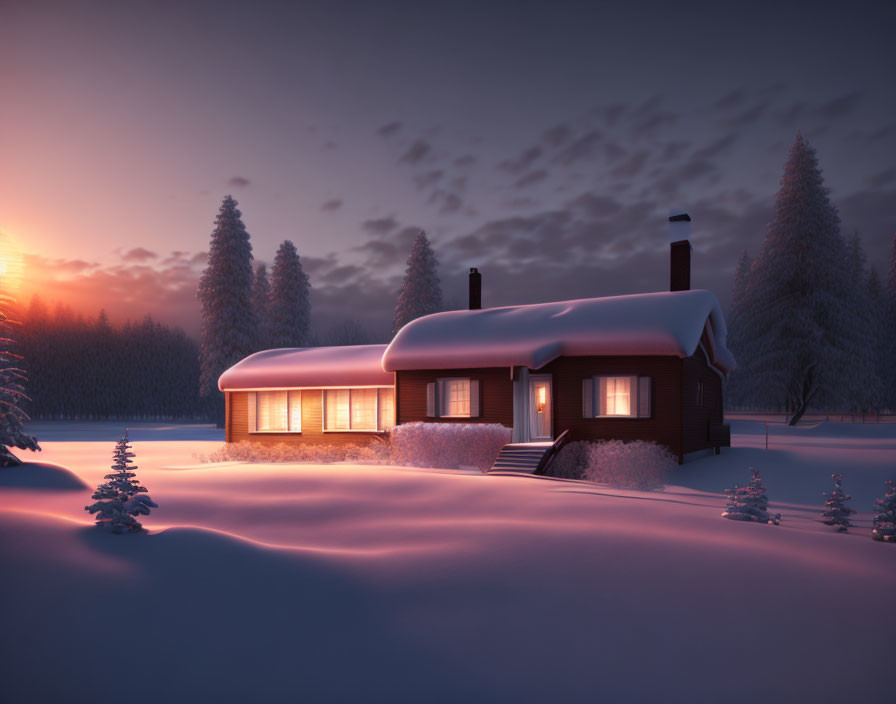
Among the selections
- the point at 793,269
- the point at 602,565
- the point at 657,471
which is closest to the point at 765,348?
the point at 793,269

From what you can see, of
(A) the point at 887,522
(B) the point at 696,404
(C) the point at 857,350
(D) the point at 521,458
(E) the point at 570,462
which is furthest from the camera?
(C) the point at 857,350

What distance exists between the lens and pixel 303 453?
2441 centimetres

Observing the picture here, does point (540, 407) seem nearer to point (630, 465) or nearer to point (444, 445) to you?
point (444, 445)

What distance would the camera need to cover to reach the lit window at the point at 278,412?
26.5 meters

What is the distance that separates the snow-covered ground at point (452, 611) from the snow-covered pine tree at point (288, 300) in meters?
41.0

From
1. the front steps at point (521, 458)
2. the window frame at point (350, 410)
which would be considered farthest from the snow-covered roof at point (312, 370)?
the front steps at point (521, 458)

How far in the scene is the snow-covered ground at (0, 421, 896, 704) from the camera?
511 centimetres

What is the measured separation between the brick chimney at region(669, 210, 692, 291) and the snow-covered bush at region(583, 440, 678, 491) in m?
7.43

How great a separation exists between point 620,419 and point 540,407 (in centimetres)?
319

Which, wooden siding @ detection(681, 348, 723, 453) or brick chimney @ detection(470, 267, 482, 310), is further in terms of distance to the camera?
brick chimney @ detection(470, 267, 482, 310)

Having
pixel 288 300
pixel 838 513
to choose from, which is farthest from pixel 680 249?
pixel 288 300

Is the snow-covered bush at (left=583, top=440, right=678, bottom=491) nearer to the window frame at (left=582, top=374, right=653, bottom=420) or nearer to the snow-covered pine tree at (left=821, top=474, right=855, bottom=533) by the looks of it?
the window frame at (left=582, top=374, right=653, bottom=420)

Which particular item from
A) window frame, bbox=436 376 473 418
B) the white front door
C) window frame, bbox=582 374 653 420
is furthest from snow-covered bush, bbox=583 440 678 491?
window frame, bbox=436 376 473 418

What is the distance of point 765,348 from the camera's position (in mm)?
37312
